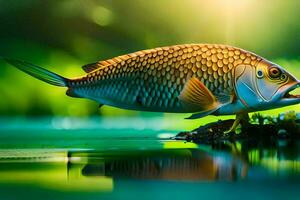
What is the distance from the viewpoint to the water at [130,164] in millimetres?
1189

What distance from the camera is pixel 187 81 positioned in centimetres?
151

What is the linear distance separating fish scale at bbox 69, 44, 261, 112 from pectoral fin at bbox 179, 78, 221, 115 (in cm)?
1

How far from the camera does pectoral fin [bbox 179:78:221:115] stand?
1.49m

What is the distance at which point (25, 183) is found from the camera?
1.26 meters

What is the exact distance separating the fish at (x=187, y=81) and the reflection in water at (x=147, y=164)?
14cm

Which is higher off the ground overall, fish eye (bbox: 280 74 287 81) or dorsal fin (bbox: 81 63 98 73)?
dorsal fin (bbox: 81 63 98 73)

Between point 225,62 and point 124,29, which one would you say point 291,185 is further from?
point 124,29

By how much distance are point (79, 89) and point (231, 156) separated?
57 centimetres

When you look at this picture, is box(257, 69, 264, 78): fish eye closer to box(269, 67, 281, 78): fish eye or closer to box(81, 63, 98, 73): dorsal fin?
box(269, 67, 281, 78): fish eye

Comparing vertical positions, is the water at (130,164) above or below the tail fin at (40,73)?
below

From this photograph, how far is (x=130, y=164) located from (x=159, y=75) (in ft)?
1.08

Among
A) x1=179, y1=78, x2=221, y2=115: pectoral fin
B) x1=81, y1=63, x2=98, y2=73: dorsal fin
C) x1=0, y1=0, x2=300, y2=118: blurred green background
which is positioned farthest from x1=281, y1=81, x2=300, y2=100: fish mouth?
x1=81, y1=63, x2=98, y2=73: dorsal fin

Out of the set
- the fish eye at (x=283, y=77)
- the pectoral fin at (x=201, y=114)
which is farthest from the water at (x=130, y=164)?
the fish eye at (x=283, y=77)

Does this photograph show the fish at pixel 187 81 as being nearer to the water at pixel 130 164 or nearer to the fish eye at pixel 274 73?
the fish eye at pixel 274 73
